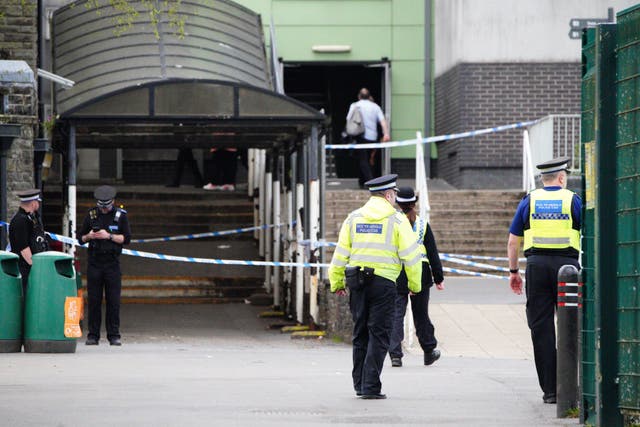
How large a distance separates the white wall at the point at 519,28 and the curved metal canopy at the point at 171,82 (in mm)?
4347

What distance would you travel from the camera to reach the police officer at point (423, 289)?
12.8 m

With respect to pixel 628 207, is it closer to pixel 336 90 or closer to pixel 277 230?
pixel 277 230

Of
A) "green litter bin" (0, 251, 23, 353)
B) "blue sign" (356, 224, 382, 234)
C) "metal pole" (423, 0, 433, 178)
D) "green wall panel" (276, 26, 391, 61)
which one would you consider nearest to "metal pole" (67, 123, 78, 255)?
"green litter bin" (0, 251, 23, 353)

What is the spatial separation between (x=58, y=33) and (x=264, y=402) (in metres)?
12.7

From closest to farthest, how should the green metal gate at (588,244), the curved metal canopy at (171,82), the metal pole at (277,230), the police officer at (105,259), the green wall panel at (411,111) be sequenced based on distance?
the green metal gate at (588,244) → the police officer at (105,259) → the curved metal canopy at (171,82) → the metal pole at (277,230) → the green wall panel at (411,111)

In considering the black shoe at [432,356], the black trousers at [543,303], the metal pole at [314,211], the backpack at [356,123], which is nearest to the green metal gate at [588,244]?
the black trousers at [543,303]

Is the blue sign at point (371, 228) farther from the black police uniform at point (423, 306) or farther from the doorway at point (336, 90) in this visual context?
the doorway at point (336, 90)

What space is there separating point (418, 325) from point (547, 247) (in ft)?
11.2

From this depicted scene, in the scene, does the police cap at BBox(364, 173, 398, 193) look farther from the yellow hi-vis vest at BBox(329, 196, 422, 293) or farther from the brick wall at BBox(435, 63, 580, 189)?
the brick wall at BBox(435, 63, 580, 189)

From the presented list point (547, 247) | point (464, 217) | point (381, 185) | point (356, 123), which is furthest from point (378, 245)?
point (356, 123)

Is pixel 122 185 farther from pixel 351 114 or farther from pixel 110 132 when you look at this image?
pixel 110 132

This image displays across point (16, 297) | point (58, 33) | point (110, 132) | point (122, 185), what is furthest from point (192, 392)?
point (122, 185)

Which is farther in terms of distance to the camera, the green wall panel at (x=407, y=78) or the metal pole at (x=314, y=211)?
the green wall panel at (x=407, y=78)

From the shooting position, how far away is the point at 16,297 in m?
13.5
